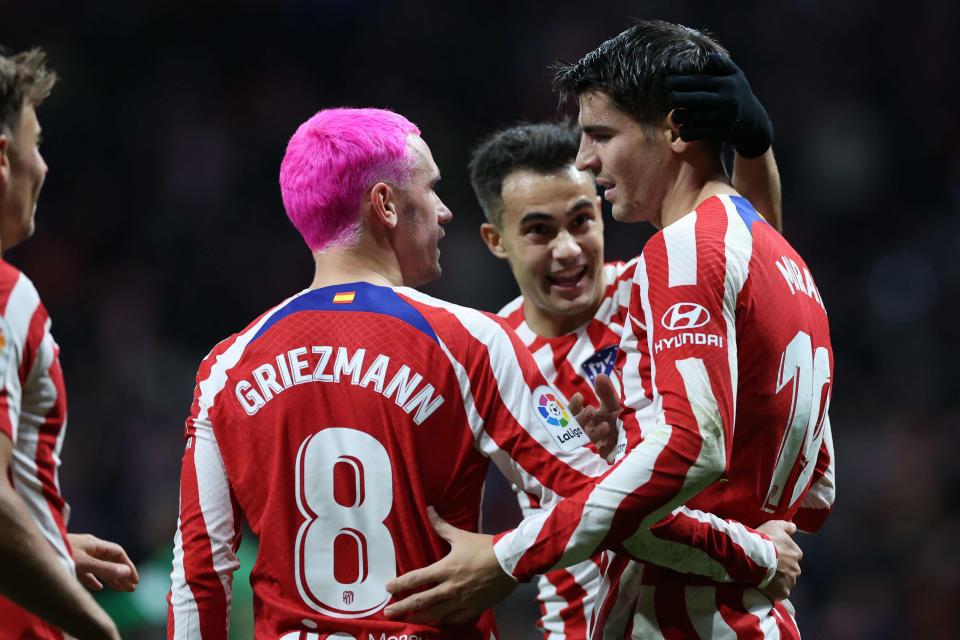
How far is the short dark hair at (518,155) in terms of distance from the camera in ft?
13.8

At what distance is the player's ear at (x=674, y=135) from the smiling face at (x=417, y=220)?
65cm

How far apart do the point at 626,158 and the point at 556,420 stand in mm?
845

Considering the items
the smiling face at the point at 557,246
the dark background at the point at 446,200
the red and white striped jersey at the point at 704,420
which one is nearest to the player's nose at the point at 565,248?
the smiling face at the point at 557,246

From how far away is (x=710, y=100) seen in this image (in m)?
2.62

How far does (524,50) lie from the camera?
10961 millimetres

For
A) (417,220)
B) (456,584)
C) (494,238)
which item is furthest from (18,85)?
(494,238)

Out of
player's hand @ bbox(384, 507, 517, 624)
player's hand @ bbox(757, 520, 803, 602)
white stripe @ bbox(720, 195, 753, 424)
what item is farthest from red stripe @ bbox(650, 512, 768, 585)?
player's hand @ bbox(384, 507, 517, 624)

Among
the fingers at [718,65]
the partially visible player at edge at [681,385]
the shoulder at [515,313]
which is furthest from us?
the shoulder at [515,313]

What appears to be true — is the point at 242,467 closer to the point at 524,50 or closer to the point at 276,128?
the point at 276,128

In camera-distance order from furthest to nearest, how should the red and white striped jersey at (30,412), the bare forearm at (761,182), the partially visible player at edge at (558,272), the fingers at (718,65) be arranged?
the partially visible player at edge at (558,272)
the bare forearm at (761,182)
the fingers at (718,65)
the red and white striped jersey at (30,412)

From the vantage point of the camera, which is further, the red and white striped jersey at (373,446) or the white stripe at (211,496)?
the white stripe at (211,496)

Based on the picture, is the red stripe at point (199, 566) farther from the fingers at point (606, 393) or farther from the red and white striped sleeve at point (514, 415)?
the fingers at point (606, 393)

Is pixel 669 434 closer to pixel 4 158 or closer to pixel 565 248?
pixel 4 158

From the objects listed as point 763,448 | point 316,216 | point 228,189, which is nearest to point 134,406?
point 228,189
